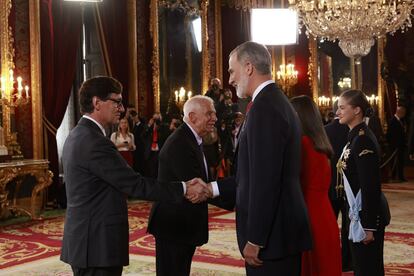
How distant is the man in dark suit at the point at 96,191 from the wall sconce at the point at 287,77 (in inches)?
452

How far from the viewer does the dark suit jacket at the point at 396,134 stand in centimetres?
1367

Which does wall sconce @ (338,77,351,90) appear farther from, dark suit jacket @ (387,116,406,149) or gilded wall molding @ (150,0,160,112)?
gilded wall molding @ (150,0,160,112)

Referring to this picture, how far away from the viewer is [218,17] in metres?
13.5

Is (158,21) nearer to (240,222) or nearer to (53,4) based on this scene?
(53,4)

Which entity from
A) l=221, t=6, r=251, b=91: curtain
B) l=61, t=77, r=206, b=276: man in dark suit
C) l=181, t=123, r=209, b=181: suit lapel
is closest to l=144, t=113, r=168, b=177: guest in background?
l=221, t=6, r=251, b=91: curtain

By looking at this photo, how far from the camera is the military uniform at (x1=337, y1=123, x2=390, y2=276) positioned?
3771 millimetres

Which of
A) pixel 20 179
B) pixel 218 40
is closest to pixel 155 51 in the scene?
pixel 218 40

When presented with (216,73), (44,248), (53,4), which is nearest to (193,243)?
(44,248)

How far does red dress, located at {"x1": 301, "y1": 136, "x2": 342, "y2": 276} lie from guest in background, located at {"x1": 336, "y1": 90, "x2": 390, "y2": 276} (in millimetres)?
277

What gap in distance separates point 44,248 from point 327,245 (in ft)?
13.4

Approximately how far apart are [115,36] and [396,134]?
6.46 m

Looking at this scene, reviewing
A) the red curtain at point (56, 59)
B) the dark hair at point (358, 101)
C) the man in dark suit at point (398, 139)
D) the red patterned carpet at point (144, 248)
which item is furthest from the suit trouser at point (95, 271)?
the man in dark suit at point (398, 139)

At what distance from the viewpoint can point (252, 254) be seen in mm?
2787

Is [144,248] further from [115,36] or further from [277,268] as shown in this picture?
[115,36]
